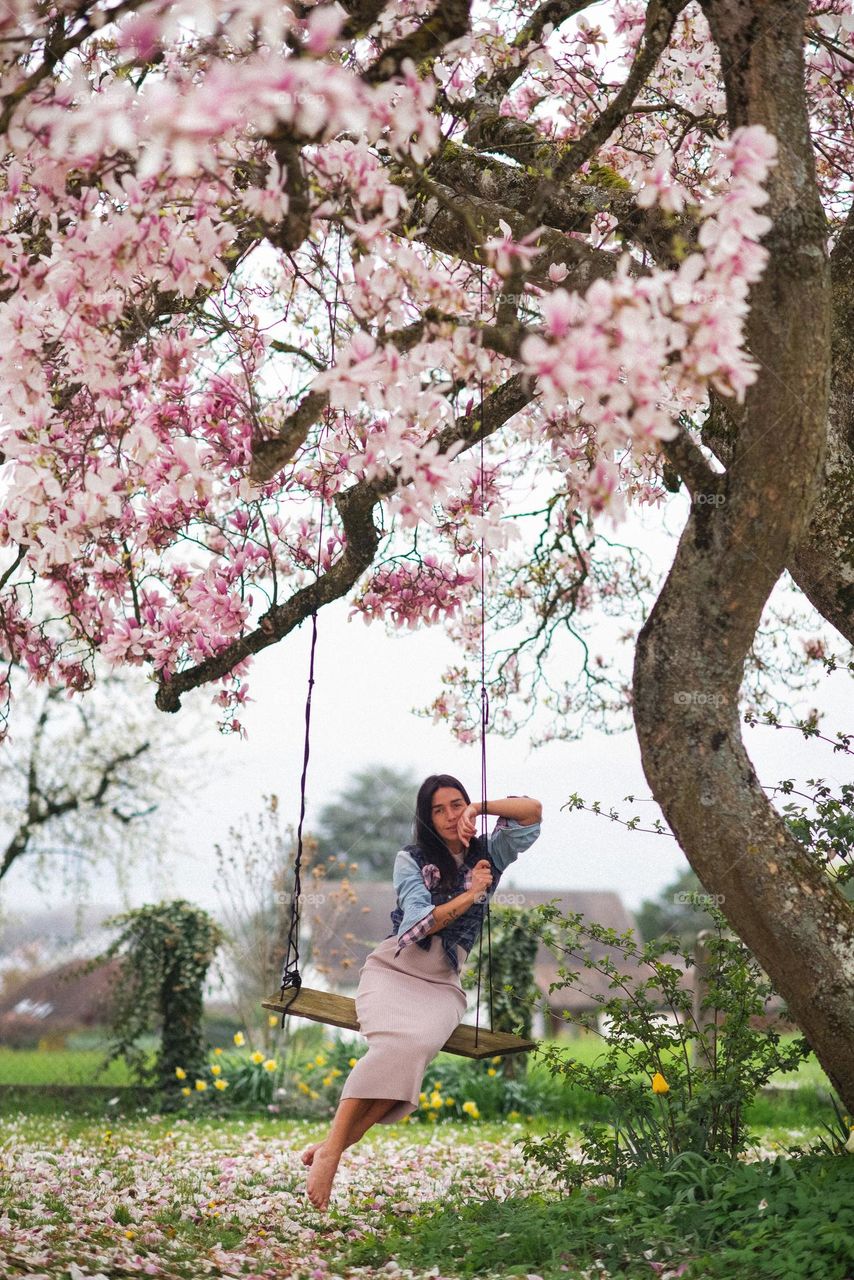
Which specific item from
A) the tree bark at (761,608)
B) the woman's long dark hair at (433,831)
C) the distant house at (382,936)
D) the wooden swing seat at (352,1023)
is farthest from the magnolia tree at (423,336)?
the distant house at (382,936)

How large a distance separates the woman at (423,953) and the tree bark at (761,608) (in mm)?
929

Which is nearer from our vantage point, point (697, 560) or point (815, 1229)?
point (815, 1229)

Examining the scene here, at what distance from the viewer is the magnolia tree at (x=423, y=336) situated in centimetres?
243

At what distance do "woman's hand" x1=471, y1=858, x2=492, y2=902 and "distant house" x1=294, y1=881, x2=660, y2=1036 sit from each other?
17.9 inches

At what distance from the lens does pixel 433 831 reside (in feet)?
14.4

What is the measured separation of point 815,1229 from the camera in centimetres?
301

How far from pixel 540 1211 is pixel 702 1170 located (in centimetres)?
54

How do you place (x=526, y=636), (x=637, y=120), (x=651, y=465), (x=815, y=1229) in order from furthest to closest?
(x=526, y=636), (x=637, y=120), (x=651, y=465), (x=815, y=1229)

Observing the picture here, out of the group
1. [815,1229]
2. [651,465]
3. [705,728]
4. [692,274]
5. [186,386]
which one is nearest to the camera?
[692,274]

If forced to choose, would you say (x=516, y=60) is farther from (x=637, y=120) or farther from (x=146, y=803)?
(x=146, y=803)

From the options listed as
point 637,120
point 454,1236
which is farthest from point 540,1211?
point 637,120

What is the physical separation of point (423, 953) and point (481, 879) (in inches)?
19.3

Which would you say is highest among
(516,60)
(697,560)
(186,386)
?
(516,60)

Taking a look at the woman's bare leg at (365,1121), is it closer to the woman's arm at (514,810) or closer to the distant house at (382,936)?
the distant house at (382,936)
